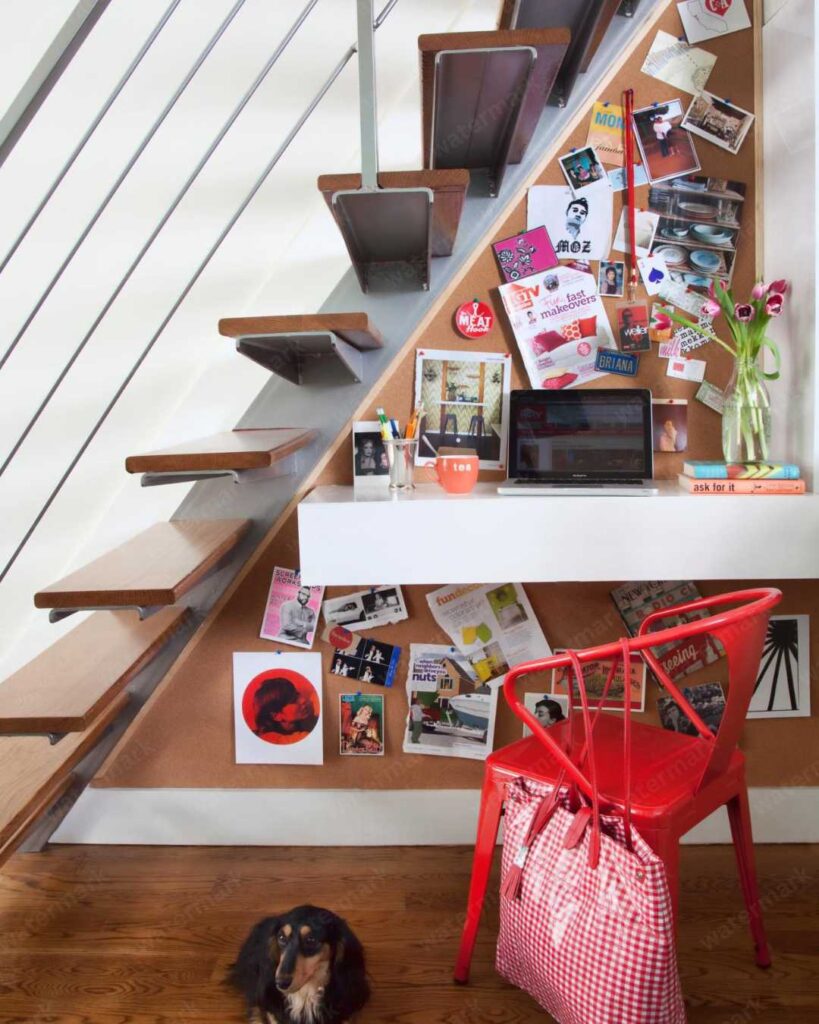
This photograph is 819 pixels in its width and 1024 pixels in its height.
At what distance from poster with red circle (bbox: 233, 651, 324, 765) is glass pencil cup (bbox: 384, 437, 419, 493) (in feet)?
1.81

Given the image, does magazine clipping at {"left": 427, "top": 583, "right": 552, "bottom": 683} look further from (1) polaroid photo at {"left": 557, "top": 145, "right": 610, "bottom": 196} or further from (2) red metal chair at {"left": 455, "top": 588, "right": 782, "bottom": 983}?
(1) polaroid photo at {"left": 557, "top": 145, "right": 610, "bottom": 196}

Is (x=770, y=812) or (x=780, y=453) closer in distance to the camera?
(x=780, y=453)

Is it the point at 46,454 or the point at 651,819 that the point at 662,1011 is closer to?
the point at 651,819

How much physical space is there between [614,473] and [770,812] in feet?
3.12

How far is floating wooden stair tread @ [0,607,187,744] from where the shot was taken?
4.26 feet

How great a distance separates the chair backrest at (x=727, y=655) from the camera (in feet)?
3.93

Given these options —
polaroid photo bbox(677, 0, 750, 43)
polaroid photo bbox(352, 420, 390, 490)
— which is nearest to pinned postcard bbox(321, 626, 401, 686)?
polaroid photo bbox(352, 420, 390, 490)

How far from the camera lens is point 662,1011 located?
47.6 inches

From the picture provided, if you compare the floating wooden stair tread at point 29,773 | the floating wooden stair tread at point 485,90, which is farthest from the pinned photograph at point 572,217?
the floating wooden stair tread at point 29,773

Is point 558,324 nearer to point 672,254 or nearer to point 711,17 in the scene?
point 672,254

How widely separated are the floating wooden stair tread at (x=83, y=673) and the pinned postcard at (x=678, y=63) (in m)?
1.65

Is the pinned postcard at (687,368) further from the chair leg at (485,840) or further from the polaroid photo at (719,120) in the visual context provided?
the chair leg at (485,840)

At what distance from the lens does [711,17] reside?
188 cm

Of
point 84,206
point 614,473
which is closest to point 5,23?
point 84,206
